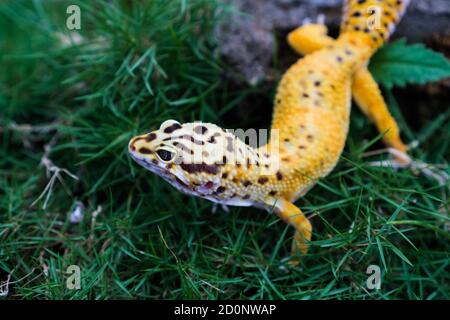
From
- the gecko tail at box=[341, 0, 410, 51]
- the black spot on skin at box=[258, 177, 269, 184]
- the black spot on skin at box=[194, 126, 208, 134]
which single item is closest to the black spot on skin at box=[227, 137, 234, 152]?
the black spot on skin at box=[194, 126, 208, 134]

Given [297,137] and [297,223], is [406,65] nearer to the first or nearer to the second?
[297,137]

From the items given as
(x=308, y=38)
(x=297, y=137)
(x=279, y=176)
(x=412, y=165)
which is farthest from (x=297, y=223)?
(x=308, y=38)

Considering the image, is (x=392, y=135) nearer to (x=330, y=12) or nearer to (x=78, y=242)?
(x=330, y=12)

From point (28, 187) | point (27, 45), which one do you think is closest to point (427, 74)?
point (28, 187)

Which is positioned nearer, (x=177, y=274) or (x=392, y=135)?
(x=177, y=274)

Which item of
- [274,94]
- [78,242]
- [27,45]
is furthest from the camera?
[27,45]
